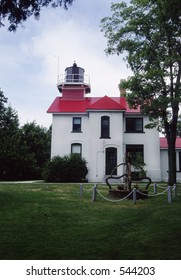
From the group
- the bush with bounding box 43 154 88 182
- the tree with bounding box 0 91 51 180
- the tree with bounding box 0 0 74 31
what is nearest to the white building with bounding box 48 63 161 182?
the bush with bounding box 43 154 88 182

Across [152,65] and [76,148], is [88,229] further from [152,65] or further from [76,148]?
[76,148]

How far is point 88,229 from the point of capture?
8.38 metres

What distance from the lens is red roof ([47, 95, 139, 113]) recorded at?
92.5ft

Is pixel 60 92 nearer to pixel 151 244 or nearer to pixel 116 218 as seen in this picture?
pixel 116 218

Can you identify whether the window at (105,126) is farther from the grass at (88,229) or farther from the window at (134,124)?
the grass at (88,229)

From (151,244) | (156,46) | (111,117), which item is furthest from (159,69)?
(151,244)

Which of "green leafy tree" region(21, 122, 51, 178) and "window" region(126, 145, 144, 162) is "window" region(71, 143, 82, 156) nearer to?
"window" region(126, 145, 144, 162)

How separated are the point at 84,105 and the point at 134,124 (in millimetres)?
5655

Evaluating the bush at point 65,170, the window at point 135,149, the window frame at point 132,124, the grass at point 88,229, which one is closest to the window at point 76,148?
the bush at point 65,170

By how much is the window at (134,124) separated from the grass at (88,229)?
16.1 meters

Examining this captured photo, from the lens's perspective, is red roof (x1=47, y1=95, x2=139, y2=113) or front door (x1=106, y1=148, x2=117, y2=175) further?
red roof (x1=47, y1=95, x2=139, y2=113)

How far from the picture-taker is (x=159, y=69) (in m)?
19.7

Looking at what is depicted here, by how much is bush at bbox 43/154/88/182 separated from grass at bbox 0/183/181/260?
12555 millimetres
